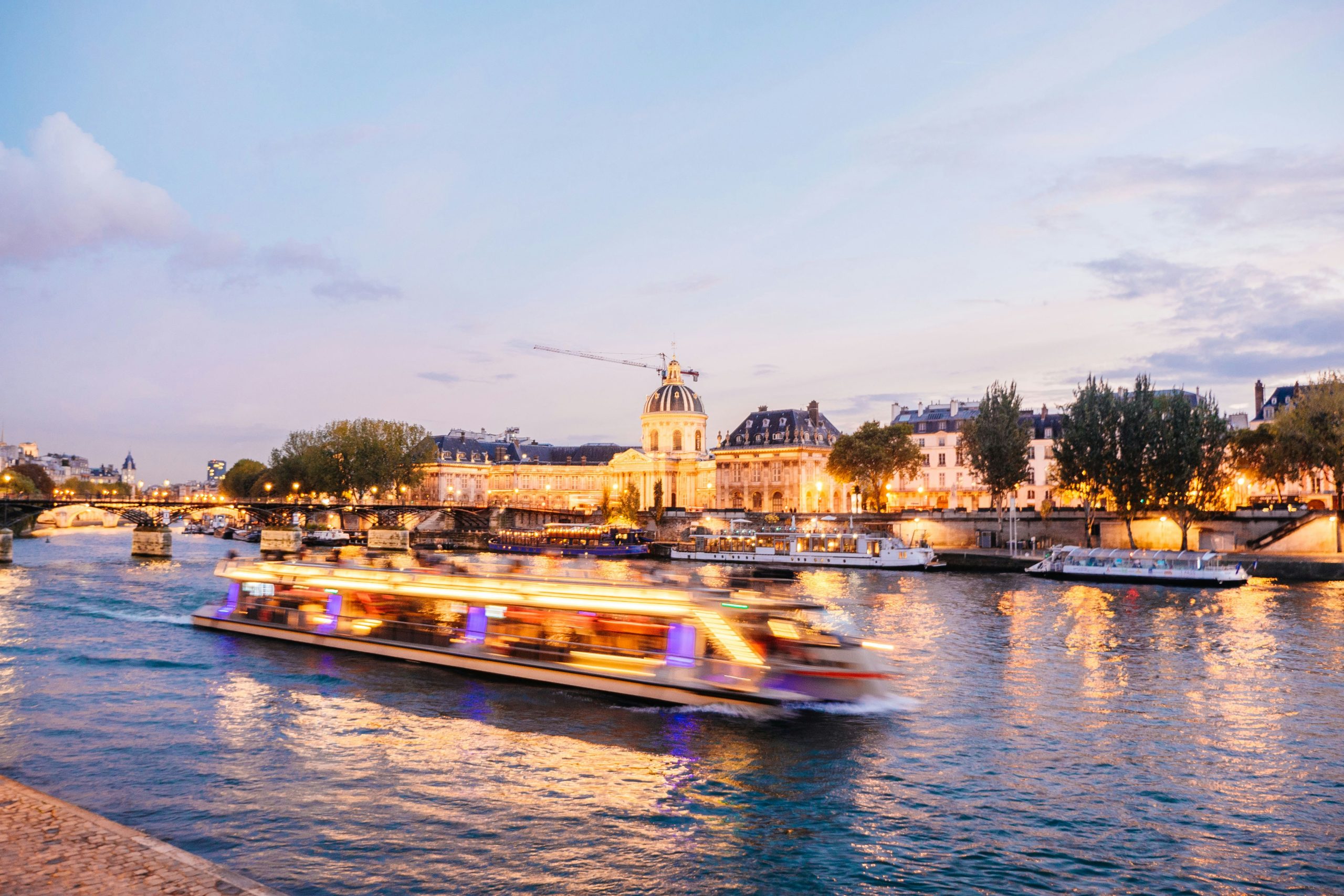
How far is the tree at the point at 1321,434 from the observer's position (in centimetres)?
7256

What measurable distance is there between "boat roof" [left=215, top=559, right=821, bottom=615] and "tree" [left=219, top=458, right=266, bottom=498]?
145 m

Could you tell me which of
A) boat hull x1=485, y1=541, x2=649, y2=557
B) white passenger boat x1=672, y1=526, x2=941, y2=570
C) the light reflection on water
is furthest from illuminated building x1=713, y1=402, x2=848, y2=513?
the light reflection on water

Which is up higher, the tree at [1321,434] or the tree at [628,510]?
the tree at [1321,434]

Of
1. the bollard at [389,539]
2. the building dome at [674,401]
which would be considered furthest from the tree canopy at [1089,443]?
the building dome at [674,401]

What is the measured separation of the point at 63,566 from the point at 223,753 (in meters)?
65.2

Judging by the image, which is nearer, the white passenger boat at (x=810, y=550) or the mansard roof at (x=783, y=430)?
the white passenger boat at (x=810, y=550)

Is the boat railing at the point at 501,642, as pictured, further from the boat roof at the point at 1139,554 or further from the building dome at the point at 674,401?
the building dome at the point at 674,401

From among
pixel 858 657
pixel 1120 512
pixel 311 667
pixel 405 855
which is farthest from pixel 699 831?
pixel 1120 512

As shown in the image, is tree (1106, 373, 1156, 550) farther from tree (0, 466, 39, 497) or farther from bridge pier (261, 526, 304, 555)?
tree (0, 466, 39, 497)

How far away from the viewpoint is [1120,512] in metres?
82.6

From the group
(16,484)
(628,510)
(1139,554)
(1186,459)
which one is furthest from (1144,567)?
(16,484)

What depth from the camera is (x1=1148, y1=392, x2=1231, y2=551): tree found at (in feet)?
255

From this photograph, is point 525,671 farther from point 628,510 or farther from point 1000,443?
point 628,510

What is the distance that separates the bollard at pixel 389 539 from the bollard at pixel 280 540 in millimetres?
10176
